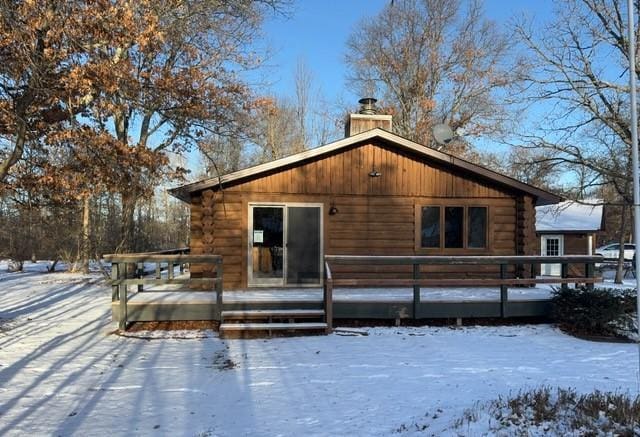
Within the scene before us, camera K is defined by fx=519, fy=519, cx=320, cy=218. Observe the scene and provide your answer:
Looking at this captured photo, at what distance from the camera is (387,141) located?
1230cm

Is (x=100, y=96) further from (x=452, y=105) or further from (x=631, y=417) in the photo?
(x=452, y=105)

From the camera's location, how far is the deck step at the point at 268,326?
29.3 feet

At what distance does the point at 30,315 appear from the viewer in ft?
37.4

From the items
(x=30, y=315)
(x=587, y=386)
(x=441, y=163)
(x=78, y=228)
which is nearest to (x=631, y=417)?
(x=587, y=386)

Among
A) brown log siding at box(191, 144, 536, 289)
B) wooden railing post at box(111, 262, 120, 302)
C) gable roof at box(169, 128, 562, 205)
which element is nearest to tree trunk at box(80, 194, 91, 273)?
brown log siding at box(191, 144, 536, 289)

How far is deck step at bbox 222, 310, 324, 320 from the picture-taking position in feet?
30.5

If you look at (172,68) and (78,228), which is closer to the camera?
(172,68)

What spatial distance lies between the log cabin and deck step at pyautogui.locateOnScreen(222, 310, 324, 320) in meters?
2.50

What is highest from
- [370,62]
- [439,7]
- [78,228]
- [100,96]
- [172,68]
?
[439,7]

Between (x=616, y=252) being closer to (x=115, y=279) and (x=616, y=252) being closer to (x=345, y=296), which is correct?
(x=345, y=296)

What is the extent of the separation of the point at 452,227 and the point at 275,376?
736 cm

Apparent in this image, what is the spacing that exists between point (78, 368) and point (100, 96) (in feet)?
16.8

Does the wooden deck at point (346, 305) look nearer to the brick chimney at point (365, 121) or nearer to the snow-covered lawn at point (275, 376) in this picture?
the snow-covered lawn at point (275, 376)

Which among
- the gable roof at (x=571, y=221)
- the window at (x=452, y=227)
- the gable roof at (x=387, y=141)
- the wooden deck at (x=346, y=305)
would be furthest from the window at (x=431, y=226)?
the gable roof at (x=571, y=221)
